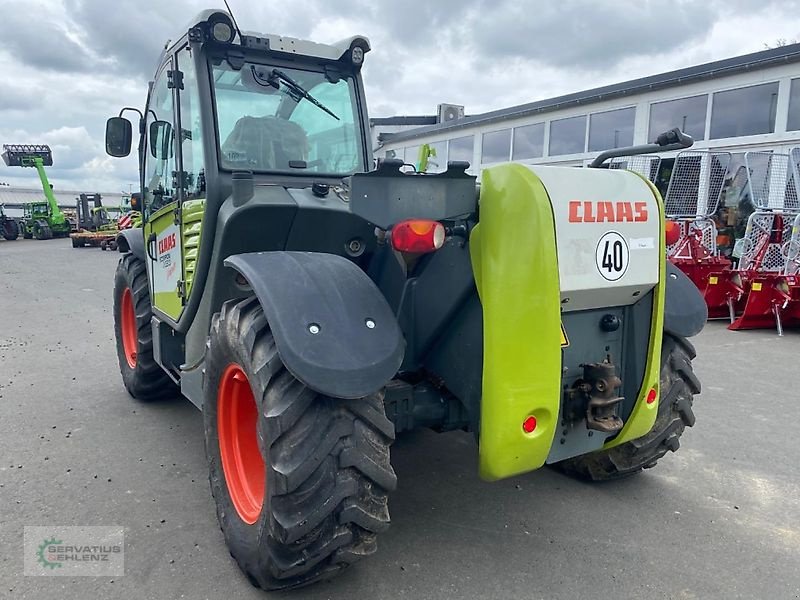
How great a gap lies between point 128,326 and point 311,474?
3.79 meters

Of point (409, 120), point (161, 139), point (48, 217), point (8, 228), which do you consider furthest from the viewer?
point (8, 228)

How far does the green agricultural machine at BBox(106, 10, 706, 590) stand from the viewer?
2.19 metres

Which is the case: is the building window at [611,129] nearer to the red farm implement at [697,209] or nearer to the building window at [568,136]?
the building window at [568,136]

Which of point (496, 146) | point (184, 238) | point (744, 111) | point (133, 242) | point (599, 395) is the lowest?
point (599, 395)

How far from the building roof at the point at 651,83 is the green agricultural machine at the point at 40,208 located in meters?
22.0

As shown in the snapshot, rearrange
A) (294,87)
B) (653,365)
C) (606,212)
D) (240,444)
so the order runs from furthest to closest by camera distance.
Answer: (294,87) → (240,444) → (653,365) → (606,212)

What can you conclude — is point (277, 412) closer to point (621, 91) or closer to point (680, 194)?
point (680, 194)

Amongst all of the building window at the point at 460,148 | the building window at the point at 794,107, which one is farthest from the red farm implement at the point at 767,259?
the building window at the point at 460,148

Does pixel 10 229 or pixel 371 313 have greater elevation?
pixel 371 313

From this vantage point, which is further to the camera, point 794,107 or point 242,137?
point 794,107

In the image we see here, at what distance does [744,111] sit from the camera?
11.7 meters

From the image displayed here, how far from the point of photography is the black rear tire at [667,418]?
3.08 m

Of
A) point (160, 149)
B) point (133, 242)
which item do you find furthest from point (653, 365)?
point (133, 242)

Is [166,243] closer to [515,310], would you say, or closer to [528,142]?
[515,310]
